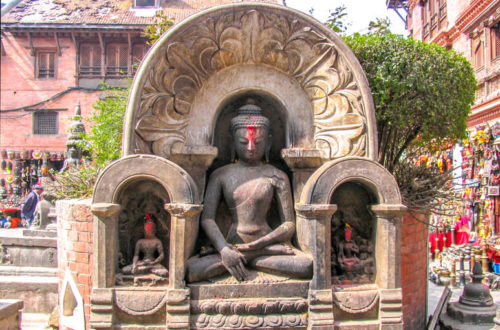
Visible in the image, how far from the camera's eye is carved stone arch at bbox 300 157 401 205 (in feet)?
13.6

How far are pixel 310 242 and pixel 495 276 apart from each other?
6.78m

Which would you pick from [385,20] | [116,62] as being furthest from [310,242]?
[116,62]

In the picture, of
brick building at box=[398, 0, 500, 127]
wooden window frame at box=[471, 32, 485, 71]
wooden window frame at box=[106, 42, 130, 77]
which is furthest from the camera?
wooden window frame at box=[106, 42, 130, 77]

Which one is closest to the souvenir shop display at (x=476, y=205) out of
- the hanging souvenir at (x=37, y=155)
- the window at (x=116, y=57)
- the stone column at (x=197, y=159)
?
the stone column at (x=197, y=159)

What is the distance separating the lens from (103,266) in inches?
158

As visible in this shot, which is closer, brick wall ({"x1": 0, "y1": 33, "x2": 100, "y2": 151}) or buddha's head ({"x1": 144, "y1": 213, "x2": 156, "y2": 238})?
buddha's head ({"x1": 144, "y1": 213, "x2": 156, "y2": 238})

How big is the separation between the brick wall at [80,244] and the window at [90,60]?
68.5 ft

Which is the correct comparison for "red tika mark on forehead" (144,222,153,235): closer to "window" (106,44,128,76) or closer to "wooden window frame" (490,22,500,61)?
"wooden window frame" (490,22,500,61)

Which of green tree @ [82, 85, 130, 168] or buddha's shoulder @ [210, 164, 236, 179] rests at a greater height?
green tree @ [82, 85, 130, 168]

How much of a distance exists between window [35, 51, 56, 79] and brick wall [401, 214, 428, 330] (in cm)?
2480

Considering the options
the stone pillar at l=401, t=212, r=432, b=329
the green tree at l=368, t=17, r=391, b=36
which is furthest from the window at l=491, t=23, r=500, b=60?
the stone pillar at l=401, t=212, r=432, b=329

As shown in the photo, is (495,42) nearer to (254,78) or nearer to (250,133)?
(254,78)

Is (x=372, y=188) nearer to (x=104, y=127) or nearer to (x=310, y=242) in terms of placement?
(x=310, y=242)

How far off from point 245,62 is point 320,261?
8.28 feet
